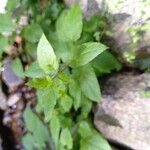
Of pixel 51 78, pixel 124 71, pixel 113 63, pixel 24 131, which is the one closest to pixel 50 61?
pixel 51 78

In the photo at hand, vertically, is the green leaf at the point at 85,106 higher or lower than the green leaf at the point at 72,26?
lower

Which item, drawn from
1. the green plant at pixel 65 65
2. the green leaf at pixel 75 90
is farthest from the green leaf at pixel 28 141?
the green leaf at pixel 75 90

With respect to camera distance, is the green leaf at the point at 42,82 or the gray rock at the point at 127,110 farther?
the gray rock at the point at 127,110

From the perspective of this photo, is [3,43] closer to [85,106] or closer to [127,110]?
[85,106]

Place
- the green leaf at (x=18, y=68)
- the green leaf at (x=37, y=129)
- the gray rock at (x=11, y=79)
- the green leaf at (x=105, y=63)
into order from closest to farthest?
the green leaf at (x=105, y=63) → the green leaf at (x=18, y=68) → the green leaf at (x=37, y=129) → the gray rock at (x=11, y=79)

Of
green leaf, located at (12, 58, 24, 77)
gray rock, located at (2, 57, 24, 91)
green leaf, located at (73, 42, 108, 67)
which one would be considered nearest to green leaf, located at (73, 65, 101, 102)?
green leaf, located at (73, 42, 108, 67)

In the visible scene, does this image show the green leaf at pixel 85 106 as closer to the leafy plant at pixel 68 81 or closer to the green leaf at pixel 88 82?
the leafy plant at pixel 68 81
